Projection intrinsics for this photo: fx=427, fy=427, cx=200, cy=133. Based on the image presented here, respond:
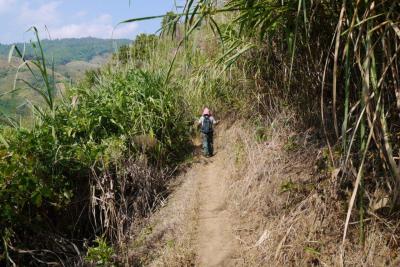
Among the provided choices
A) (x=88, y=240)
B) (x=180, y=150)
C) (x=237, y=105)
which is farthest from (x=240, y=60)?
(x=88, y=240)

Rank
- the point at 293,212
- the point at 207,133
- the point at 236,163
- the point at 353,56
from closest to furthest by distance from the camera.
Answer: the point at 353,56 → the point at 293,212 → the point at 236,163 → the point at 207,133

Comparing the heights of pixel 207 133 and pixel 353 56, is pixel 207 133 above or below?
below

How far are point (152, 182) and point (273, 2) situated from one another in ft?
11.3

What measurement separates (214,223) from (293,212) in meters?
1.31

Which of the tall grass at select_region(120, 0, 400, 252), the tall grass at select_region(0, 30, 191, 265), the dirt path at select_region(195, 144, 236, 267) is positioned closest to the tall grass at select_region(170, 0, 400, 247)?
the tall grass at select_region(120, 0, 400, 252)

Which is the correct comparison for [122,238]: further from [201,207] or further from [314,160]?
[314,160]

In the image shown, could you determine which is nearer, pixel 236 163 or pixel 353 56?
pixel 353 56

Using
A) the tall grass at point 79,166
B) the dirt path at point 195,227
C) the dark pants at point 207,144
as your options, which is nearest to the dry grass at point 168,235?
the dirt path at point 195,227

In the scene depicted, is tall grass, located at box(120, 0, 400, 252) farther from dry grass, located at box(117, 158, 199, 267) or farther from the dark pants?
the dark pants

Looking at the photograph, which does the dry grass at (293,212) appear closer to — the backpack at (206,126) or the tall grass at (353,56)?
the tall grass at (353,56)

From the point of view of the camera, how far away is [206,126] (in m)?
7.56

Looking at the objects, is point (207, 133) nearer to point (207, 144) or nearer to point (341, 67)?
point (207, 144)

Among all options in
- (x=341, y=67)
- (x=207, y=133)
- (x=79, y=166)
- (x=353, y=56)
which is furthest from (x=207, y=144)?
(x=353, y=56)

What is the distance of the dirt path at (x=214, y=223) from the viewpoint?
4242 mm
